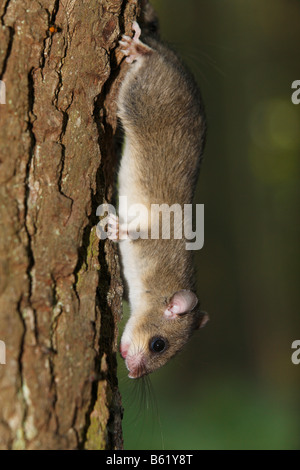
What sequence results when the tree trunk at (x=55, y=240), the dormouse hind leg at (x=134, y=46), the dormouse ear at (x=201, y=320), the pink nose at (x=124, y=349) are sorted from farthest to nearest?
the dormouse ear at (x=201, y=320)
the pink nose at (x=124, y=349)
the dormouse hind leg at (x=134, y=46)
the tree trunk at (x=55, y=240)

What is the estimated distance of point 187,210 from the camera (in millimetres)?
3699

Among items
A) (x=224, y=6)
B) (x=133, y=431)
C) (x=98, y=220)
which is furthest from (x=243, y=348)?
(x=98, y=220)

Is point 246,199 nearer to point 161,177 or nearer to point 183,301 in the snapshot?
point 161,177

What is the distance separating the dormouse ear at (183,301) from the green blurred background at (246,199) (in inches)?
135

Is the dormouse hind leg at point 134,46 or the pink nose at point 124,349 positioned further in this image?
the pink nose at point 124,349

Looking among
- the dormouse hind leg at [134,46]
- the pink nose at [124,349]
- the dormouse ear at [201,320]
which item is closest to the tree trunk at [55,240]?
the dormouse hind leg at [134,46]

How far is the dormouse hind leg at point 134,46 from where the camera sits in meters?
2.91

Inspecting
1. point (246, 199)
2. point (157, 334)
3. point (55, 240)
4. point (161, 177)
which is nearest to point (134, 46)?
point (161, 177)

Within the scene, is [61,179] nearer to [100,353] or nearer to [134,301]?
[100,353]

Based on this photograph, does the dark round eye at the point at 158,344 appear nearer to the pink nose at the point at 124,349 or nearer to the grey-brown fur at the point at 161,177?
the grey-brown fur at the point at 161,177

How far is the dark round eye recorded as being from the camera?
3.55 metres

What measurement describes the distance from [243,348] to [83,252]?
5.72 m

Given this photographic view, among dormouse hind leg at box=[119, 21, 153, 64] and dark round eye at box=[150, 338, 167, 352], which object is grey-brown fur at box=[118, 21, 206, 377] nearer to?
dark round eye at box=[150, 338, 167, 352]

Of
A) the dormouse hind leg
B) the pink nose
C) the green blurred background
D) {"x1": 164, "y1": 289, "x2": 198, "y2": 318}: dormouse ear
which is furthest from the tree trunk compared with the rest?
the green blurred background
